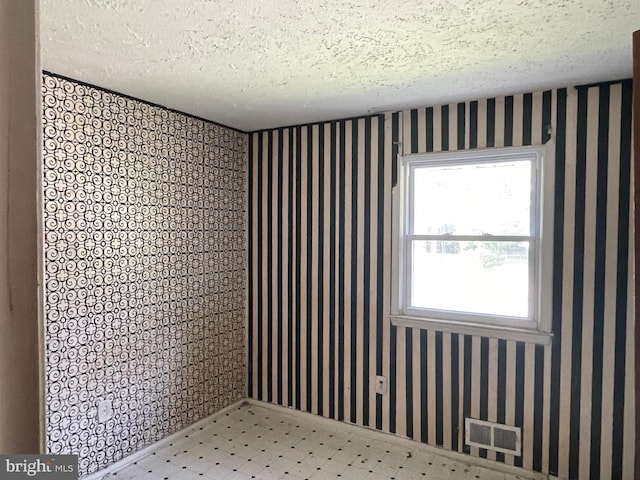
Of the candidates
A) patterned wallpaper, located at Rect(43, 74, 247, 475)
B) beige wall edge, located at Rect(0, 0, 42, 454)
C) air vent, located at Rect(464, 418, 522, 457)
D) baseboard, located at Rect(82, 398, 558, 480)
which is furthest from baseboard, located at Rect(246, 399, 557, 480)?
beige wall edge, located at Rect(0, 0, 42, 454)

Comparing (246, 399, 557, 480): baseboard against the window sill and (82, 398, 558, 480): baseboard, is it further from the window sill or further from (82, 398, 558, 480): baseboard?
the window sill

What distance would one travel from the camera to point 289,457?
2.84 metres

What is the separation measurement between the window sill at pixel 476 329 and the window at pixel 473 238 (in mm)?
35

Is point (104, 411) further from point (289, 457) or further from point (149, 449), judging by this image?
point (289, 457)

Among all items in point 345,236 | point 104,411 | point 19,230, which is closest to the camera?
point 19,230

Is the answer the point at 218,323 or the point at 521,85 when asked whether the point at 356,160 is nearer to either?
the point at 521,85

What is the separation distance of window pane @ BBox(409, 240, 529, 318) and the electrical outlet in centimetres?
214

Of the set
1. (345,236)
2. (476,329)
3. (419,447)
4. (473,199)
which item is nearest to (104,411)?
(345,236)

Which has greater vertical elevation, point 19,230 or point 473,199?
point 473,199

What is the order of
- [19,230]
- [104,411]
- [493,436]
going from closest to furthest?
[19,230]
[104,411]
[493,436]

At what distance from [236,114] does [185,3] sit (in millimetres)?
1561

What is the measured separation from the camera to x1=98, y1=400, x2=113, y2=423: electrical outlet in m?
2.54

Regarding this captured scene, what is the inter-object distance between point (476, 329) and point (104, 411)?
245cm

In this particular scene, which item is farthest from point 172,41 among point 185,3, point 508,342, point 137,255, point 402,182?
point 508,342
